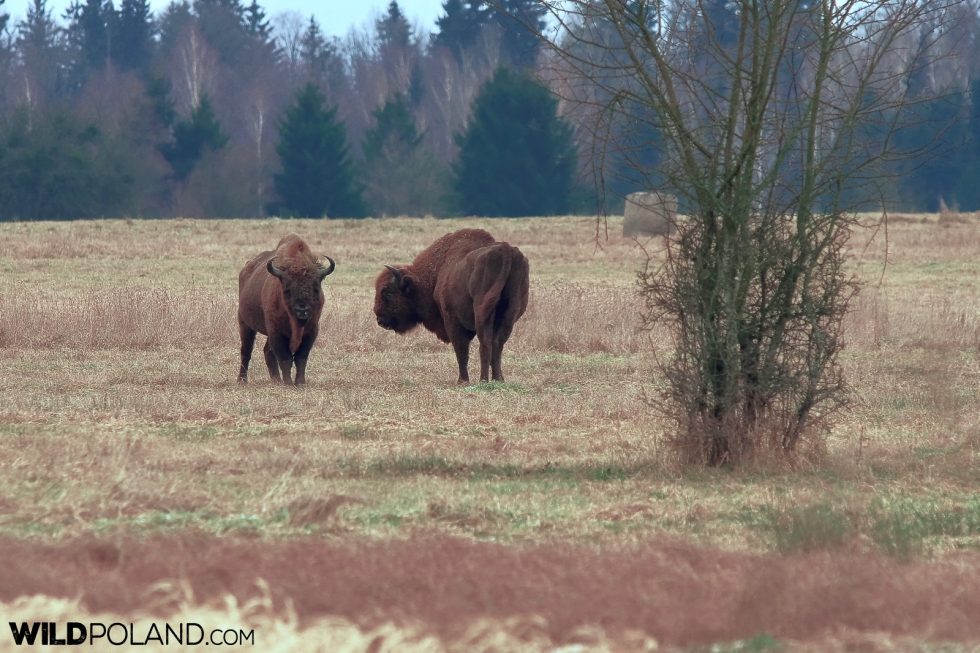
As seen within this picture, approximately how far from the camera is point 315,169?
6178 cm

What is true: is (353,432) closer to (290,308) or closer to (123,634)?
(290,308)

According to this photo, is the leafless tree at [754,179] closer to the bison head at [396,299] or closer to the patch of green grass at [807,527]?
the patch of green grass at [807,527]

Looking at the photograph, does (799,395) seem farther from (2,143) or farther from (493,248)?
(2,143)

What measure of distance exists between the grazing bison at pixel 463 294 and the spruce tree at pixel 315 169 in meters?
44.1

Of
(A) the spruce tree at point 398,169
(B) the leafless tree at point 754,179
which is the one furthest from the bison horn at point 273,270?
(A) the spruce tree at point 398,169

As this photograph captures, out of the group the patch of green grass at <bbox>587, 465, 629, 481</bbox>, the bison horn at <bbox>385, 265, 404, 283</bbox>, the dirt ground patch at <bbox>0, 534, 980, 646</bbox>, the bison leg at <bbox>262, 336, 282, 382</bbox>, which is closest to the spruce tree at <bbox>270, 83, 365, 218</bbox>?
the bison horn at <bbox>385, 265, 404, 283</bbox>

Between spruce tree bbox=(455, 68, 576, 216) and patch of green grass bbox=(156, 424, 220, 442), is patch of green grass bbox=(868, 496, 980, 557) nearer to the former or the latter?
patch of green grass bbox=(156, 424, 220, 442)

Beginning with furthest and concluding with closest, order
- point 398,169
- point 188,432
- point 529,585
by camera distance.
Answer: point 398,169 → point 188,432 → point 529,585

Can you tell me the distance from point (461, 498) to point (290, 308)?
7838 millimetres

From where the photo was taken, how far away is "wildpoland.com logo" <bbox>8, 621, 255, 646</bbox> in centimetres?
527

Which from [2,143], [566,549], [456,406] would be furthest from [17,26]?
[566,549]

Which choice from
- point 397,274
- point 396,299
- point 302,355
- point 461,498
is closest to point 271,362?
point 302,355

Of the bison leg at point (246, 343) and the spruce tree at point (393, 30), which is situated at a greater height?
the spruce tree at point (393, 30)

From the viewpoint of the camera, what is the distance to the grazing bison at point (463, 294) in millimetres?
15992
